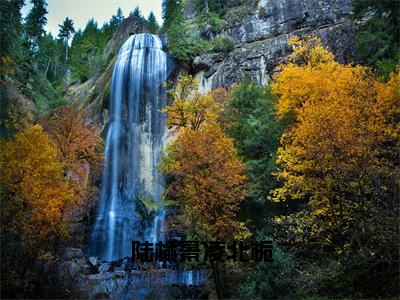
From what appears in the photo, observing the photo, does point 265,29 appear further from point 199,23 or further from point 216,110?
point 216,110

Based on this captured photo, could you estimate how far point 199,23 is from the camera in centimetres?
4134

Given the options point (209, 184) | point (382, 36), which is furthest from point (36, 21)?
point (382, 36)

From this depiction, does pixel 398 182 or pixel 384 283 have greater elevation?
pixel 398 182

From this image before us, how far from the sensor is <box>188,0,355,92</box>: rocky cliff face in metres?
32.6

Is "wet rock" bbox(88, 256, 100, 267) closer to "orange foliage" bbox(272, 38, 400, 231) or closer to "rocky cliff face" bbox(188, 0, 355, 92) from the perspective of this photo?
"orange foliage" bbox(272, 38, 400, 231)

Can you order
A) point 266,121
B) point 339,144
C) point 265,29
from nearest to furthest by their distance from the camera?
point 339,144
point 266,121
point 265,29

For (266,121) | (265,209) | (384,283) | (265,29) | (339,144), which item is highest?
(265,29)

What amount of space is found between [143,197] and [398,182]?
832 inches

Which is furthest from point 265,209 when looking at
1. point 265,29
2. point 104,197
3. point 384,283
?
point 265,29

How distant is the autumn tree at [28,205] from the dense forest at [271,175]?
65mm

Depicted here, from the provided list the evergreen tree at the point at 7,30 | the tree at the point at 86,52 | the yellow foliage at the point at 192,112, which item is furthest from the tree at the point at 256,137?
the tree at the point at 86,52

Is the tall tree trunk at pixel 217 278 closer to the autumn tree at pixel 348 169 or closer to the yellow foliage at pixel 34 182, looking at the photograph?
the autumn tree at pixel 348 169

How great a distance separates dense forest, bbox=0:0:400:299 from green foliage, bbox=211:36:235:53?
8311mm

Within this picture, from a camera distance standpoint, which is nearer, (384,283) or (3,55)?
(384,283)
